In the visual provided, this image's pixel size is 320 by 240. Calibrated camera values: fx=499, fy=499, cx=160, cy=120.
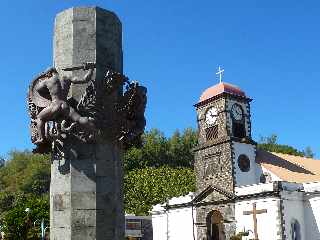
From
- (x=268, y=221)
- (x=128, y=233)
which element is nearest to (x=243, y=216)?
(x=268, y=221)

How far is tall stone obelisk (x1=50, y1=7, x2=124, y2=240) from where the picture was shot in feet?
24.5

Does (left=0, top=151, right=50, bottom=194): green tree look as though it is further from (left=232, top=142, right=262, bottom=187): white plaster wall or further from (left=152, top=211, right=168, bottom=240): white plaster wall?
(left=232, top=142, right=262, bottom=187): white plaster wall

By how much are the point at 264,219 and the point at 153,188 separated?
18.4 metres

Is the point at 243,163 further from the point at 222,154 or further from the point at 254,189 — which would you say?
the point at 254,189

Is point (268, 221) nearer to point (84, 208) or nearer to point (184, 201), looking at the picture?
point (184, 201)

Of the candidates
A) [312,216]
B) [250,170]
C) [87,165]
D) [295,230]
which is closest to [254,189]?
[250,170]

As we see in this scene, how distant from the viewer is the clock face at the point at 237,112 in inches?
1480

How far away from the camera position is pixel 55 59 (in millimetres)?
8211

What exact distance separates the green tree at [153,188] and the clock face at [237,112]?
1348cm

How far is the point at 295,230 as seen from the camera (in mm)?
33469

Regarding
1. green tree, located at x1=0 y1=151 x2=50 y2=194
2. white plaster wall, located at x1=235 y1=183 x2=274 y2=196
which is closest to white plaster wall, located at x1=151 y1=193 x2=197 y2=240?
white plaster wall, located at x1=235 y1=183 x2=274 y2=196

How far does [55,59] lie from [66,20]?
0.66 meters

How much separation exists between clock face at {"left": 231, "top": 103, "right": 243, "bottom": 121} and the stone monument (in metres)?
29.8

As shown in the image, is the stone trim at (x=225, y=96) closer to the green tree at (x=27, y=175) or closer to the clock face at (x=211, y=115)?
the clock face at (x=211, y=115)
